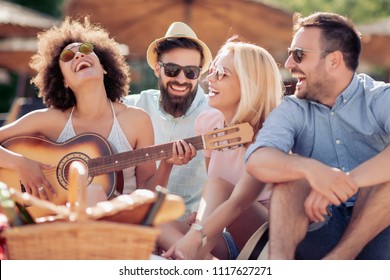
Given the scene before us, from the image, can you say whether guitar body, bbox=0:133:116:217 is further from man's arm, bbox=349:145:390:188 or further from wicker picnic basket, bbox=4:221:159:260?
wicker picnic basket, bbox=4:221:159:260

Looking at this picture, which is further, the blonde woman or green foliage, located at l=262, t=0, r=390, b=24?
green foliage, located at l=262, t=0, r=390, b=24

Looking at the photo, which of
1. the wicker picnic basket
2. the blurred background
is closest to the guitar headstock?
the wicker picnic basket

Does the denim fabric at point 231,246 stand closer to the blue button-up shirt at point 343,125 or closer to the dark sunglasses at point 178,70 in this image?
the blue button-up shirt at point 343,125

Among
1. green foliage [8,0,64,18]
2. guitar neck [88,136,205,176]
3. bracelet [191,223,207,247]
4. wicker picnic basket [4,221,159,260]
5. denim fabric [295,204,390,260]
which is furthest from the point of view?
green foliage [8,0,64,18]

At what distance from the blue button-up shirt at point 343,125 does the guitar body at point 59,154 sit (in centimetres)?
112

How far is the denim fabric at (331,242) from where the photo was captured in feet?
12.9

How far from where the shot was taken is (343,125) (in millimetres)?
4328

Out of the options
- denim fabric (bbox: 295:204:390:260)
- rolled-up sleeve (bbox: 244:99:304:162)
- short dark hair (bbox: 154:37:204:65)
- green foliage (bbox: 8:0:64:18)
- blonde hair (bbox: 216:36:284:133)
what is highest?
green foliage (bbox: 8:0:64:18)

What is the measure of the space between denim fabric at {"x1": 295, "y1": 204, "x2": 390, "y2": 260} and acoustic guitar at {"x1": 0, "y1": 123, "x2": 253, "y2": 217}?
28.2 inches

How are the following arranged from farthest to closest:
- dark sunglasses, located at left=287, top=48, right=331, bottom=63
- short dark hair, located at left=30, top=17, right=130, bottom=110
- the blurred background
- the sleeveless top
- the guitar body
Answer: the blurred background → short dark hair, located at left=30, top=17, right=130, bottom=110 → the sleeveless top → the guitar body → dark sunglasses, located at left=287, top=48, right=331, bottom=63

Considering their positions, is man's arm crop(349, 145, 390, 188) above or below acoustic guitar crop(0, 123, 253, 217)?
below

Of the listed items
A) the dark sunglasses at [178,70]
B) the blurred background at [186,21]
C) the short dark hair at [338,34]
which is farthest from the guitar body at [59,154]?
the blurred background at [186,21]

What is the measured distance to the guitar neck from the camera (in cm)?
454
